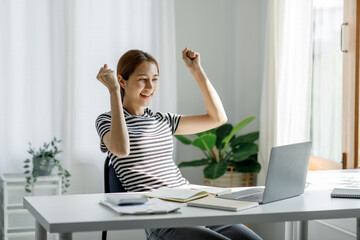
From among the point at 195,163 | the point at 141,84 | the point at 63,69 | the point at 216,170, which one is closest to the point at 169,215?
the point at 141,84

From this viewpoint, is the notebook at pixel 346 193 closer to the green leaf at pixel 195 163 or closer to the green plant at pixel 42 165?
the green leaf at pixel 195 163

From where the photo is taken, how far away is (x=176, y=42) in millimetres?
3818

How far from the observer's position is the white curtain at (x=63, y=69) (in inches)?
131

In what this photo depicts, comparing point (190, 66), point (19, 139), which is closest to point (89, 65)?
point (19, 139)

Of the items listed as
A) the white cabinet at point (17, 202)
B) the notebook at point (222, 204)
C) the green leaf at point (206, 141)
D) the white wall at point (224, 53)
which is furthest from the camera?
the white wall at point (224, 53)

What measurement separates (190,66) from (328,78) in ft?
4.31

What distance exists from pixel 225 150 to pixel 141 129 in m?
1.68

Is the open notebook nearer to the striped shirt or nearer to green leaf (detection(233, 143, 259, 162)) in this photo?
the striped shirt

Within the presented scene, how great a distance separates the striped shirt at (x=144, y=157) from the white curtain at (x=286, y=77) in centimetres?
129

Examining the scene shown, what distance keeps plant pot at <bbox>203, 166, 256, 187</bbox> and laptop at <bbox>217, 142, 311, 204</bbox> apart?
6.03ft

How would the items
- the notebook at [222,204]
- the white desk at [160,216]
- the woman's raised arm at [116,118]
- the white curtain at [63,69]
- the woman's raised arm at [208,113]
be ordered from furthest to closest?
the white curtain at [63,69]
the woman's raised arm at [208,113]
the woman's raised arm at [116,118]
the notebook at [222,204]
the white desk at [160,216]

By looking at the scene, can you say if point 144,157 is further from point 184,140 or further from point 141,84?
point 184,140

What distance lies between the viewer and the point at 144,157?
205 centimetres

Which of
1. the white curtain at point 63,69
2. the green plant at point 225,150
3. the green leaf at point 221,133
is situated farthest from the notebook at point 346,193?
the white curtain at point 63,69
